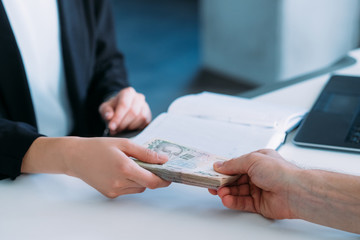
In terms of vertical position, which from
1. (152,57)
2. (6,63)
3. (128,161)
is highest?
(6,63)

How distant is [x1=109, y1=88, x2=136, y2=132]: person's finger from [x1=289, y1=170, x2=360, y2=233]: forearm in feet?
1.83

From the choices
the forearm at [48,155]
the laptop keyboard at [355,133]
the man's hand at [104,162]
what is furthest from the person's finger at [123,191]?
the laptop keyboard at [355,133]

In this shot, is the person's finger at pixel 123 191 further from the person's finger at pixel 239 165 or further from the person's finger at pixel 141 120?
the person's finger at pixel 141 120

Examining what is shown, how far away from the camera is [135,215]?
0.91 metres

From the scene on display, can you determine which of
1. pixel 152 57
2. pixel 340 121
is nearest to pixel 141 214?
pixel 340 121

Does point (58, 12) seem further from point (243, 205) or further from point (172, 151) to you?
point (243, 205)

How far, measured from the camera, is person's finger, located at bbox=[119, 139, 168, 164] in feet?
3.03

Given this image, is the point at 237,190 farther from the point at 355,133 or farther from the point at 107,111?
the point at 107,111

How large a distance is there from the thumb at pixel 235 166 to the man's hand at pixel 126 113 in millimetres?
420

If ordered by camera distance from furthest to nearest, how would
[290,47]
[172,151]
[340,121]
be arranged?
[290,47], [340,121], [172,151]

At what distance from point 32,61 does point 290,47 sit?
2.31 meters

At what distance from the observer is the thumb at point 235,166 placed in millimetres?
887

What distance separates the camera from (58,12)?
1369 millimetres

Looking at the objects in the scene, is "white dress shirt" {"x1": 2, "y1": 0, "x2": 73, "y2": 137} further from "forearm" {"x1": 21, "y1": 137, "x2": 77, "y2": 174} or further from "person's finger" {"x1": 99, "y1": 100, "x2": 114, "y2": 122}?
"forearm" {"x1": 21, "y1": 137, "x2": 77, "y2": 174}
